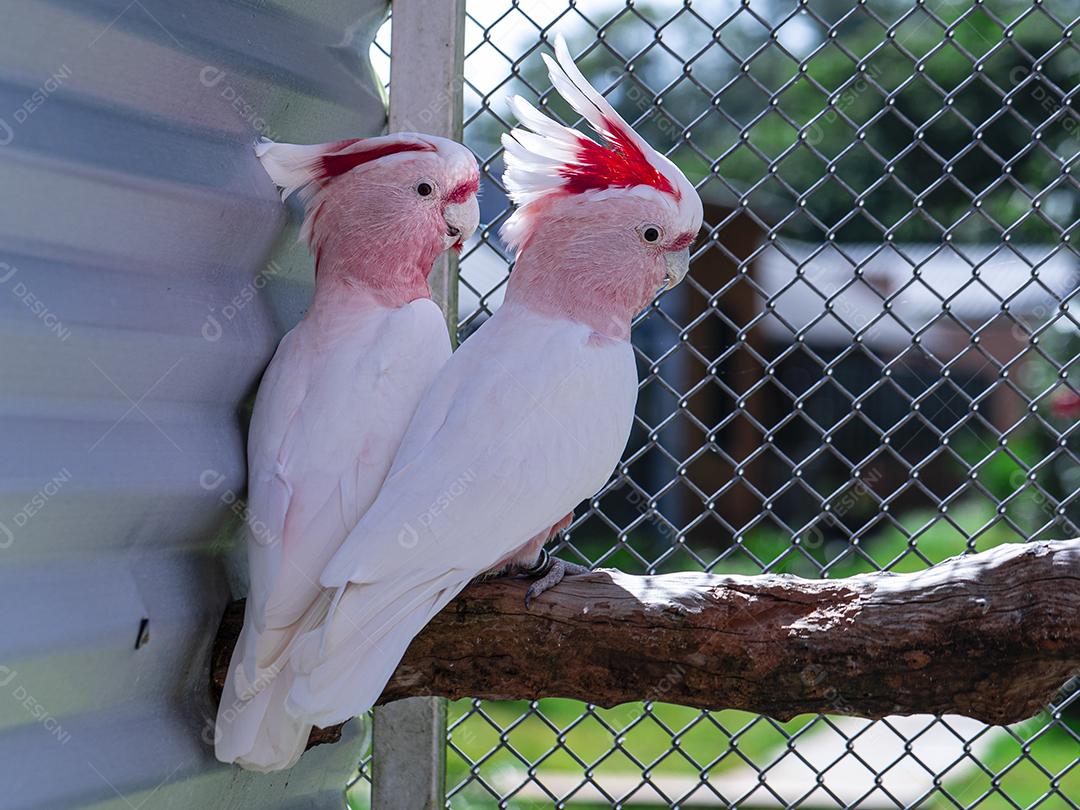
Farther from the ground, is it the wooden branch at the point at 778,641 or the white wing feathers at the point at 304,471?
the white wing feathers at the point at 304,471

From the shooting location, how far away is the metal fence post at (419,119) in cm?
191

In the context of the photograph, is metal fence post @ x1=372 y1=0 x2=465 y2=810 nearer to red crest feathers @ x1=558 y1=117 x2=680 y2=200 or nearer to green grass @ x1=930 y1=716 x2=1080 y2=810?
red crest feathers @ x1=558 y1=117 x2=680 y2=200

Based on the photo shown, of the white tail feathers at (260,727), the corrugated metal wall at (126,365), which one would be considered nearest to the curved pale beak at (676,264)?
the corrugated metal wall at (126,365)

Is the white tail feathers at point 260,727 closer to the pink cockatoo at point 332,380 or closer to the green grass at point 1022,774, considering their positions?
the pink cockatoo at point 332,380

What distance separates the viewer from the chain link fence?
7.09ft

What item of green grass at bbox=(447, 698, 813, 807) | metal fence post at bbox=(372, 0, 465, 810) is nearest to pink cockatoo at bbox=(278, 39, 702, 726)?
metal fence post at bbox=(372, 0, 465, 810)

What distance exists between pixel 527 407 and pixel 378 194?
0.41 m

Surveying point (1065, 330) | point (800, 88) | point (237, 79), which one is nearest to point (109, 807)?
point (237, 79)

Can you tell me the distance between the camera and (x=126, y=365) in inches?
52.3

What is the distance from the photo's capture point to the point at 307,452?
4.90 feet

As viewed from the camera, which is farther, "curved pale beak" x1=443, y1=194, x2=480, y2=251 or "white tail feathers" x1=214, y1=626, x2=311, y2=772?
"curved pale beak" x1=443, y1=194, x2=480, y2=251

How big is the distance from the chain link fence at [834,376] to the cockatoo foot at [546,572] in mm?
218

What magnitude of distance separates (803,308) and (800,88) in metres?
9.07

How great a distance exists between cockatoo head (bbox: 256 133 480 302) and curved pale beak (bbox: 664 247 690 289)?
350mm
